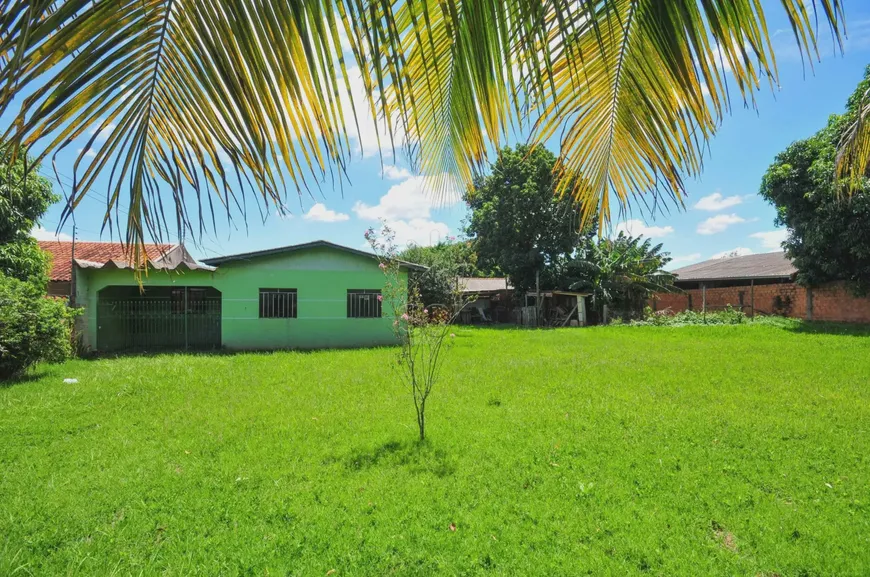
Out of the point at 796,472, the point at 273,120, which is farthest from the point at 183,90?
the point at 796,472

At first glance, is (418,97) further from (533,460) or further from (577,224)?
(533,460)

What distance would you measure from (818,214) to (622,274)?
8223 millimetres

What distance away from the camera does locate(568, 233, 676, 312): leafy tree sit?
21.8 metres

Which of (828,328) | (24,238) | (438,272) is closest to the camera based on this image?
(24,238)

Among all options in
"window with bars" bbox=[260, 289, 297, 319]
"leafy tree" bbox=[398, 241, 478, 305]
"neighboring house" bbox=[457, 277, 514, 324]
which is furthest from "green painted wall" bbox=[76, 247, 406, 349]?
"neighboring house" bbox=[457, 277, 514, 324]

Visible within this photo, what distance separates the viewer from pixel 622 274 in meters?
22.3

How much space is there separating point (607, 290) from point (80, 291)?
2180cm

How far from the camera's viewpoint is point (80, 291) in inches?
516

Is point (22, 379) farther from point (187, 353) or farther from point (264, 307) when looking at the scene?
point (264, 307)

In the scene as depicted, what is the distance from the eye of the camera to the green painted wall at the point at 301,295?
1450 centimetres

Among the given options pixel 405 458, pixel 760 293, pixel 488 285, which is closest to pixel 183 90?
pixel 405 458

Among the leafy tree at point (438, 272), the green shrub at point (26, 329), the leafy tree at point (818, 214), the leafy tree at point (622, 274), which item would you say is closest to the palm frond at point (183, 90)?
the green shrub at point (26, 329)

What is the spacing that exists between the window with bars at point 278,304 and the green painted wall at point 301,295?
0.16 meters

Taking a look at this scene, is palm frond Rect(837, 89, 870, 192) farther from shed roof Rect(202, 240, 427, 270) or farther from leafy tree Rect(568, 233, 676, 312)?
leafy tree Rect(568, 233, 676, 312)
